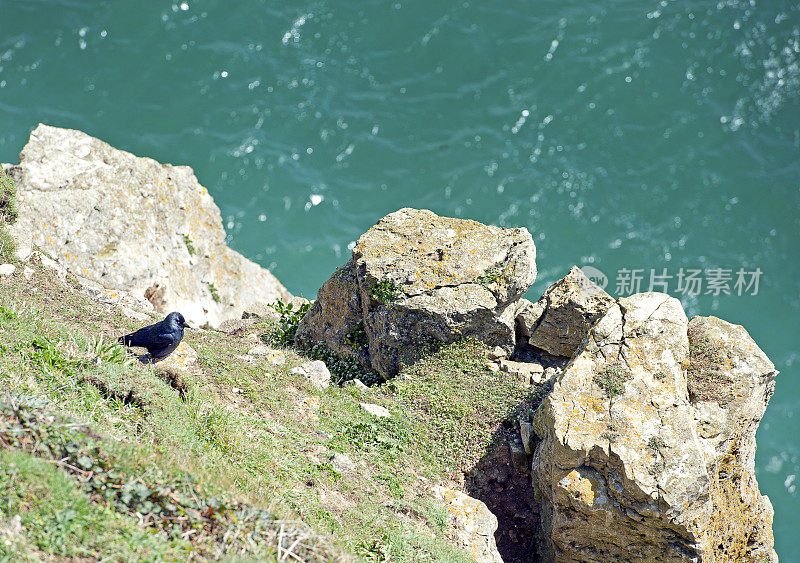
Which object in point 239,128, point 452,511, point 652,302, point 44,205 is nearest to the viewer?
point 452,511

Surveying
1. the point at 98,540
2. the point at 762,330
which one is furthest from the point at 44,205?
the point at 762,330

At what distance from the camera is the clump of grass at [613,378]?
1275 cm

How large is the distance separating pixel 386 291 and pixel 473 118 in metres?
16.7

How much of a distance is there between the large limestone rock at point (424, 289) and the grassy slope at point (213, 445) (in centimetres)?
71

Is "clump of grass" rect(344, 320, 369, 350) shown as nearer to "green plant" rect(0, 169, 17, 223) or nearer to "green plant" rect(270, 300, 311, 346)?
"green plant" rect(270, 300, 311, 346)

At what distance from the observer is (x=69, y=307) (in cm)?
1452

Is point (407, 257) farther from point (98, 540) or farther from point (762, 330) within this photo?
point (762, 330)

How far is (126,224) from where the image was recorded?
18.3 metres

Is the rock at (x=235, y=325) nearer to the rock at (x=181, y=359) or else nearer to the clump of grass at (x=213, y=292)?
the clump of grass at (x=213, y=292)

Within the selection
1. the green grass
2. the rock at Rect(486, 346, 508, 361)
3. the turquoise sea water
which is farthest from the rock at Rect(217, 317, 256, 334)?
the turquoise sea water

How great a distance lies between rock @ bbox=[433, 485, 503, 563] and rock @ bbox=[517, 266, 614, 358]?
4.68m

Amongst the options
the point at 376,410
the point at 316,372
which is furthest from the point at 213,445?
the point at 316,372

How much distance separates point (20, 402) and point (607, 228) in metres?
24.1

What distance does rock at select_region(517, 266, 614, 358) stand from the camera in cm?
1543
